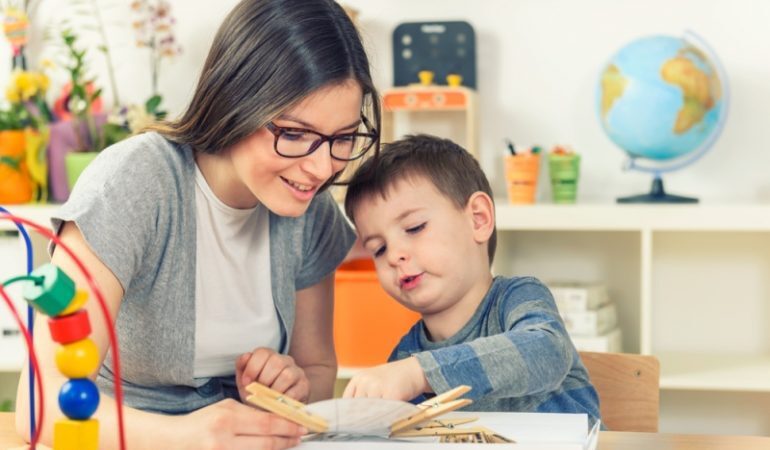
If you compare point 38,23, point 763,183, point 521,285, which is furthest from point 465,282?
point 38,23

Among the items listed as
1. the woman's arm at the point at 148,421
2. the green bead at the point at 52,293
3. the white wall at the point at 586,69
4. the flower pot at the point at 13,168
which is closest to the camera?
the green bead at the point at 52,293

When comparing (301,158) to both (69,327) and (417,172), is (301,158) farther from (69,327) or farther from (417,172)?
(69,327)

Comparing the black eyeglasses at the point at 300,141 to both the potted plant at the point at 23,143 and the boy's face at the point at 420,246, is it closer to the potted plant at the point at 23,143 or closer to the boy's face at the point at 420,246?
the boy's face at the point at 420,246

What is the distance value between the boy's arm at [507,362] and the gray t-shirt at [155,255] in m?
0.37

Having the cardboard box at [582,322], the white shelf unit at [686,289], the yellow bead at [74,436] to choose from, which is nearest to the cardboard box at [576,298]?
the cardboard box at [582,322]

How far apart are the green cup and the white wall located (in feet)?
0.66

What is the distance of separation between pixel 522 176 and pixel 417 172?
1261 mm

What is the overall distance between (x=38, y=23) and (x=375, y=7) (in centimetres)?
103

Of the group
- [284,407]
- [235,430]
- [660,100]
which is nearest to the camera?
[284,407]

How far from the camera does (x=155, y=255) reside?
50.8 inches

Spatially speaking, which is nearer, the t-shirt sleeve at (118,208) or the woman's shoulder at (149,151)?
the t-shirt sleeve at (118,208)

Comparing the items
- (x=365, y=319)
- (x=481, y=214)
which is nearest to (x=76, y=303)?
(x=481, y=214)

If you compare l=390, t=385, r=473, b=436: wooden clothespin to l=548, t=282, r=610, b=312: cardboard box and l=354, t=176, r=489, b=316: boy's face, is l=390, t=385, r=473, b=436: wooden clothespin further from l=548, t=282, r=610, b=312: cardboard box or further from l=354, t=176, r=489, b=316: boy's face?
l=548, t=282, r=610, b=312: cardboard box

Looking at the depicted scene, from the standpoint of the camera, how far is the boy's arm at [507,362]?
1076 millimetres
